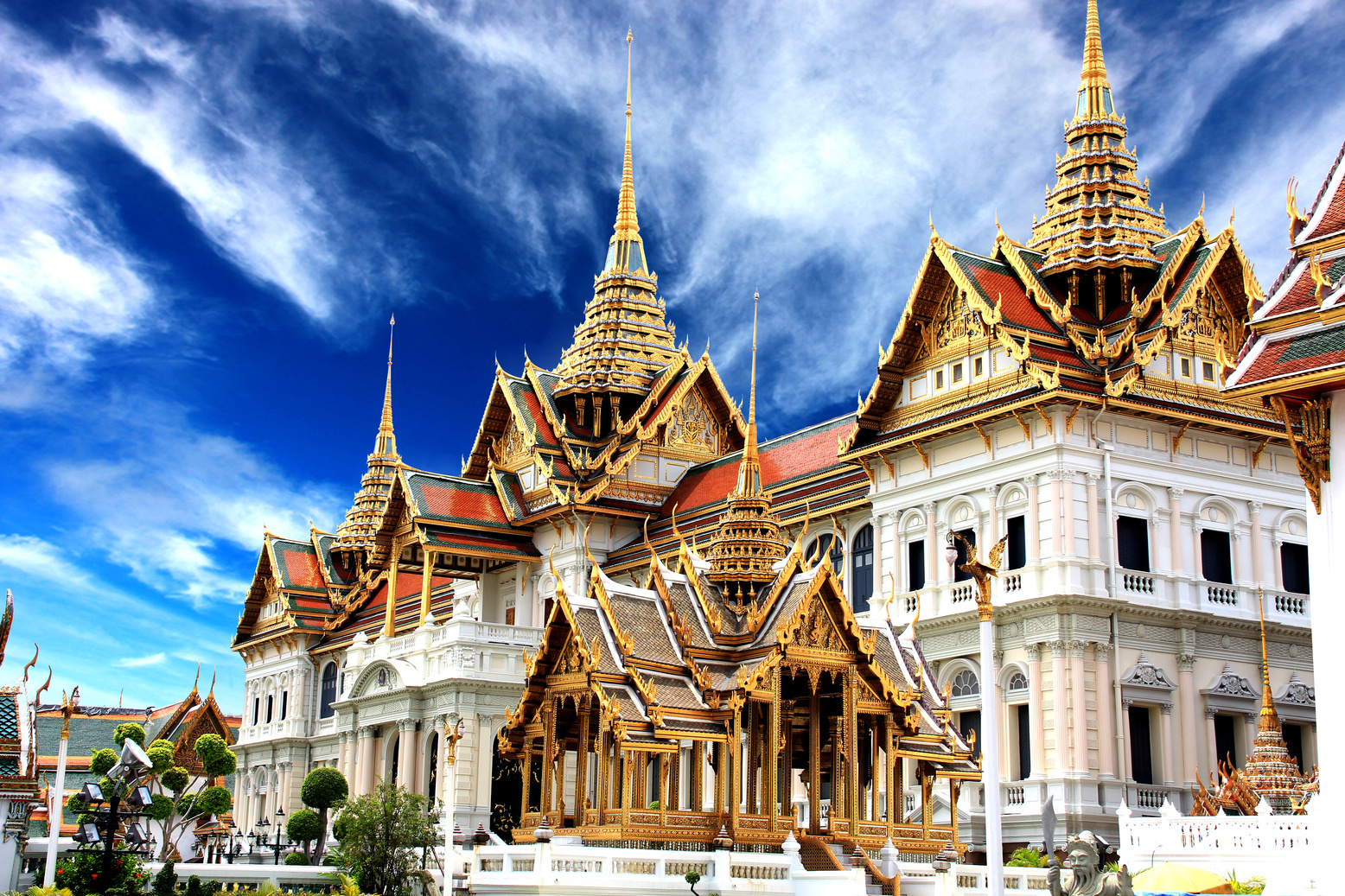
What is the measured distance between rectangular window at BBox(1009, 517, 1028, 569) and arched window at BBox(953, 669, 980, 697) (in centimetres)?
233

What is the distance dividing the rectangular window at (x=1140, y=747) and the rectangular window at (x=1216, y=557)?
10.7 ft

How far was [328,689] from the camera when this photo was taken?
6059 centimetres

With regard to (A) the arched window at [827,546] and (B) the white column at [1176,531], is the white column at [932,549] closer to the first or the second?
(A) the arched window at [827,546]

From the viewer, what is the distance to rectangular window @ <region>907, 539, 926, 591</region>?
33.2 metres

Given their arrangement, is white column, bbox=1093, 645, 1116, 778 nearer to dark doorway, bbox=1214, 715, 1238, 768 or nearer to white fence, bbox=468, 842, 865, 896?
dark doorway, bbox=1214, 715, 1238, 768

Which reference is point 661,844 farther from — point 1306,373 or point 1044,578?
point 1044,578

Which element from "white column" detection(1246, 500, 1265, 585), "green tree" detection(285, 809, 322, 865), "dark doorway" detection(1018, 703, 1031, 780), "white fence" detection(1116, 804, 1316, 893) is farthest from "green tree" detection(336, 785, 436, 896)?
"green tree" detection(285, 809, 322, 865)

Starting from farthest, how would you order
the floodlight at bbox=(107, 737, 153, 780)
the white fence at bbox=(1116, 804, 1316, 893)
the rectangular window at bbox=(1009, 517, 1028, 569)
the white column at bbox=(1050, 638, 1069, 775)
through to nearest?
1. the rectangular window at bbox=(1009, 517, 1028, 569)
2. the white column at bbox=(1050, 638, 1069, 775)
3. the floodlight at bbox=(107, 737, 153, 780)
4. the white fence at bbox=(1116, 804, 1316, 893)

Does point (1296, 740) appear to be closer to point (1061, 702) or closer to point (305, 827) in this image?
point (1061, 702)

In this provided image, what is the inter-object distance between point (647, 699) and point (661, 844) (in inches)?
70.2

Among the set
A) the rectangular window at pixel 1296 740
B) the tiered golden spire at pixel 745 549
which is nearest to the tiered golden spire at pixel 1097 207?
the rectangular window at pixel 1296 740

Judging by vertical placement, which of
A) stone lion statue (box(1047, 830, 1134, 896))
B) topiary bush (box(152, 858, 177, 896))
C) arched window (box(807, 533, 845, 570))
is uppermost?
arched window (box(807, 533, 845, 570))

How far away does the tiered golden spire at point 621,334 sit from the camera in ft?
162

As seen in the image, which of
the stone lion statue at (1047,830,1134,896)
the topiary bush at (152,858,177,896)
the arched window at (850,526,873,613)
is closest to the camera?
the stone lion statue at (1047,830,1134,896)
